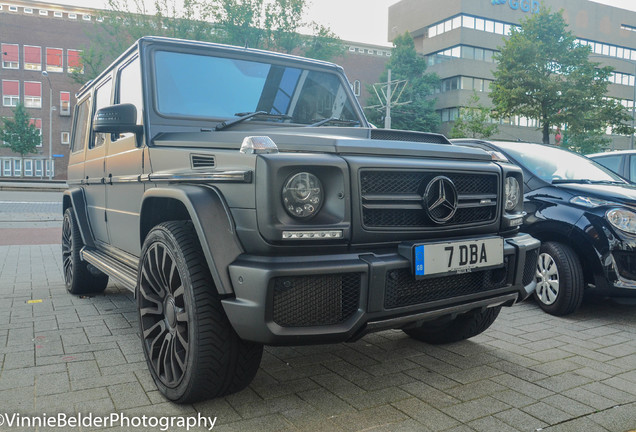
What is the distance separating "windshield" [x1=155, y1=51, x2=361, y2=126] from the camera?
361 cm

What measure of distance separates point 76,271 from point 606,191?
4.98 metres

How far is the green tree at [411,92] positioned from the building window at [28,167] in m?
31.9

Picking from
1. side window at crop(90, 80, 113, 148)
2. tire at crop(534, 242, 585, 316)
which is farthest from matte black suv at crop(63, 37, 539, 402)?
tire at crop(534, 242, 585, 316)

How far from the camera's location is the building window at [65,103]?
167ft

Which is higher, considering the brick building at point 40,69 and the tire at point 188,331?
the brick building at point 40,69

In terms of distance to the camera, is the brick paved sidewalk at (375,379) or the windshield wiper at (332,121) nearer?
the brick paved sidewalk at (375,379)

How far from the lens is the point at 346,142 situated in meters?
2.55

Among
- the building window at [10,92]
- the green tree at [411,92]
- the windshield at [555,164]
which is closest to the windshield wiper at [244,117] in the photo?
the windshield at [555,164]

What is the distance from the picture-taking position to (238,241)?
2422mm

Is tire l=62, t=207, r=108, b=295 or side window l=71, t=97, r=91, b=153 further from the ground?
side window l=71, t=97, r=91, b=153

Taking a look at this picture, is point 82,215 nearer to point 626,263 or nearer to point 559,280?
point 559,280

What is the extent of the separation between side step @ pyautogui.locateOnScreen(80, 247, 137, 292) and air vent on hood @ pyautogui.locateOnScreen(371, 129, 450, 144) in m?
1.69

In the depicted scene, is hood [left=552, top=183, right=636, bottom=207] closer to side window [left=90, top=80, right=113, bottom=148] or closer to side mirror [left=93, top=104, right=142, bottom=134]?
side mirror [left=93, top=104, right=142, bottom=134]

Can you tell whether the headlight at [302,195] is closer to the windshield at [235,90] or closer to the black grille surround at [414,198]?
the black grille surround at [414,198]
